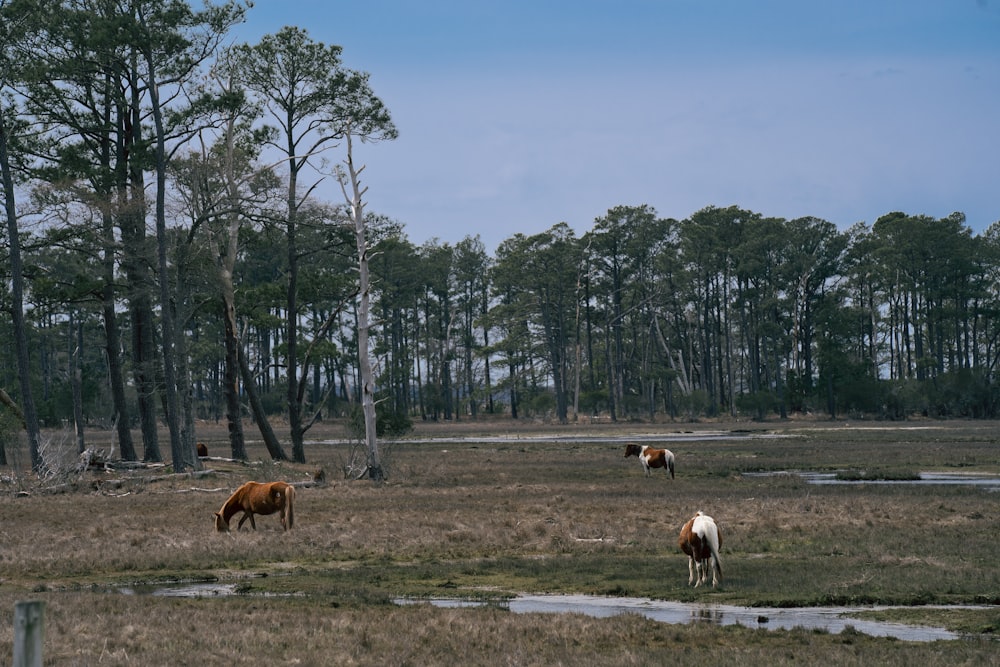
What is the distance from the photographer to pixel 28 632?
6.57 metres

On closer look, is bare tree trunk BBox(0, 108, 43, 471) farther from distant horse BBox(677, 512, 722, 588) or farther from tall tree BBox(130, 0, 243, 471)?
distant horse BBox(677, 512, 722, 588)

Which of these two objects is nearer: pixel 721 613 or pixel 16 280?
pixel 721 613

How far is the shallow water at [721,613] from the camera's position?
13.7m

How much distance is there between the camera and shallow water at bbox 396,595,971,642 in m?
13.7

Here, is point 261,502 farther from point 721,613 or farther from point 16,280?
point 16,280

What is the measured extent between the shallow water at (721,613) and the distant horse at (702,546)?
107 cm

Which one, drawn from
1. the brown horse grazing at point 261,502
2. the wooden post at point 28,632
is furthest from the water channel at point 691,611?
the wooden post at point 28,632

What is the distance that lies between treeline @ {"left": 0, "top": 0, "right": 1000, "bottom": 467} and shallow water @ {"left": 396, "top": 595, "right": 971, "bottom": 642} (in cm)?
2436

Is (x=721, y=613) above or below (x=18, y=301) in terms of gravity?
below

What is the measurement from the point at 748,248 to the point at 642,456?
67216mm

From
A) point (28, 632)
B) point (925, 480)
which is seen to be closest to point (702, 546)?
point (28, 632)

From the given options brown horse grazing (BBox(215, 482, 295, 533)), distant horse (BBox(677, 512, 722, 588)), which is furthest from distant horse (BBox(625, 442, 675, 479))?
distant horse (BBox(677, 512, 722, 588))

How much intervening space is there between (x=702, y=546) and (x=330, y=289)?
33.5 metres

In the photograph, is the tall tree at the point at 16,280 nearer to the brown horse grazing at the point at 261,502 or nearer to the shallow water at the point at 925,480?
the brown horse grazing at the point at 261,502
